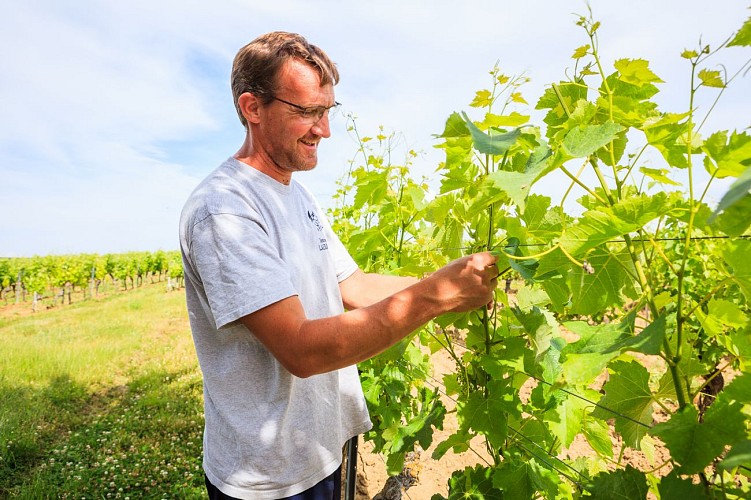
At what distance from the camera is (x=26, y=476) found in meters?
5.18

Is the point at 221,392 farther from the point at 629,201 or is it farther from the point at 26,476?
the point at 26,476

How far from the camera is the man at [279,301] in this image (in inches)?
51.6

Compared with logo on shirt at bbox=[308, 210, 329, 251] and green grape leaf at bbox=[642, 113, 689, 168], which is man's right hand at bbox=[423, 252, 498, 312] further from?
logo on shirt at bbox=[308, 210, 329, 251]

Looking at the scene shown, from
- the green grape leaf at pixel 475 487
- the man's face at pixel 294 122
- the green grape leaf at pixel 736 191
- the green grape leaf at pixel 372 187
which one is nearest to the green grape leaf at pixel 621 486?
the green grape leaf at pixel 475 487

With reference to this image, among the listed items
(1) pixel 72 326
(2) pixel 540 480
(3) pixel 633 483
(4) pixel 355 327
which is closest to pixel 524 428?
(2) pixel 540 480

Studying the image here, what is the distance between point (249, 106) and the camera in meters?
1.73

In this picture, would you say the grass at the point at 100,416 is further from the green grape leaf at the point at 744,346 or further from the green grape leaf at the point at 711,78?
the green grape leaf at the point at 711,78

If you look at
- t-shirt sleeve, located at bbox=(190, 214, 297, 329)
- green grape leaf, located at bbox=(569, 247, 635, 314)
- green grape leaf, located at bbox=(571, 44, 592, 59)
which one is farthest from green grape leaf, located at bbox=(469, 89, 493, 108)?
t-shirt sleeve, located at bbox=(190, 214, 297, 329)

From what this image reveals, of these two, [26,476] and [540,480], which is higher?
[540,480]

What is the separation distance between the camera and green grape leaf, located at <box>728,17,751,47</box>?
751 mm

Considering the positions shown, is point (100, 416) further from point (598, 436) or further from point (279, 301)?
point (598, 436)

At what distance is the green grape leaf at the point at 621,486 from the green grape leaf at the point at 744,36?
0.82m

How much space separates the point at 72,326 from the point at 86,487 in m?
11.6

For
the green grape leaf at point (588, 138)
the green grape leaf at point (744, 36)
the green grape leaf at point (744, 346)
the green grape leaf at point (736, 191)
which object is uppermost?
the green grape leaf at point (744, 36)
